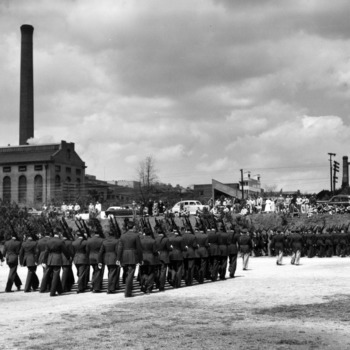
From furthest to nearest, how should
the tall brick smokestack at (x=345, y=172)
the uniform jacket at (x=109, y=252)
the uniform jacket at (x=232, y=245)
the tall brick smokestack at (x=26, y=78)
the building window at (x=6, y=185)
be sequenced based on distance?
1. the building window at (x=6, y=185)
2. the tall brick smokestack at (x=26, y=78)
3. the tall brick smokestack at (x=345, y=172)
4. the uniform jacket at (x=232, y=245)
5. the uniform jacket at (x=109, y=252)

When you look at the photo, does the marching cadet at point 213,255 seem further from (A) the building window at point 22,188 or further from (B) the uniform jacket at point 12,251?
(A) the building window at point 22,188

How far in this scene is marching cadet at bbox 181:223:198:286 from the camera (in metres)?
17.6

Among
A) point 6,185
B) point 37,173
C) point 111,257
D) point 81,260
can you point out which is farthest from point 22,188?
point 111,257

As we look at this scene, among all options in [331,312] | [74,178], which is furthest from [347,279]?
[74,178]

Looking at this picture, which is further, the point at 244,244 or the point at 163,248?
the point at 244,244

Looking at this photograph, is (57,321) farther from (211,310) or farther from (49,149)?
(49,149)

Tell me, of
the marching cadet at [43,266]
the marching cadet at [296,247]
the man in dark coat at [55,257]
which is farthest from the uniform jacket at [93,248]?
the marching cadet at [296,247]

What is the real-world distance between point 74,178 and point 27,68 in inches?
684

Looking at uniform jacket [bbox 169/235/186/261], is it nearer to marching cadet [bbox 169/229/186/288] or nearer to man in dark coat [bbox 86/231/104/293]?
marching cadet [bbox 169/229/186/288]

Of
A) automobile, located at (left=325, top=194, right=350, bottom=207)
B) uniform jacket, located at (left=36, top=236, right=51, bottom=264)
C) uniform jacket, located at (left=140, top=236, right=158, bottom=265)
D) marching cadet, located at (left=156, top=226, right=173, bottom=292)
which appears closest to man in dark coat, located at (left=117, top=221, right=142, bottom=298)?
uniform jacket, located at (left=140, top=236, right=158, bottom=265)

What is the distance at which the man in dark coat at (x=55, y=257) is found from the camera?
15677 millimetres

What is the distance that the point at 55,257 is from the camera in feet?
51.8

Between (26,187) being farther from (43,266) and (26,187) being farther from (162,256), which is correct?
(162,256)

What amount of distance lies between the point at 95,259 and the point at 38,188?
7502cm
